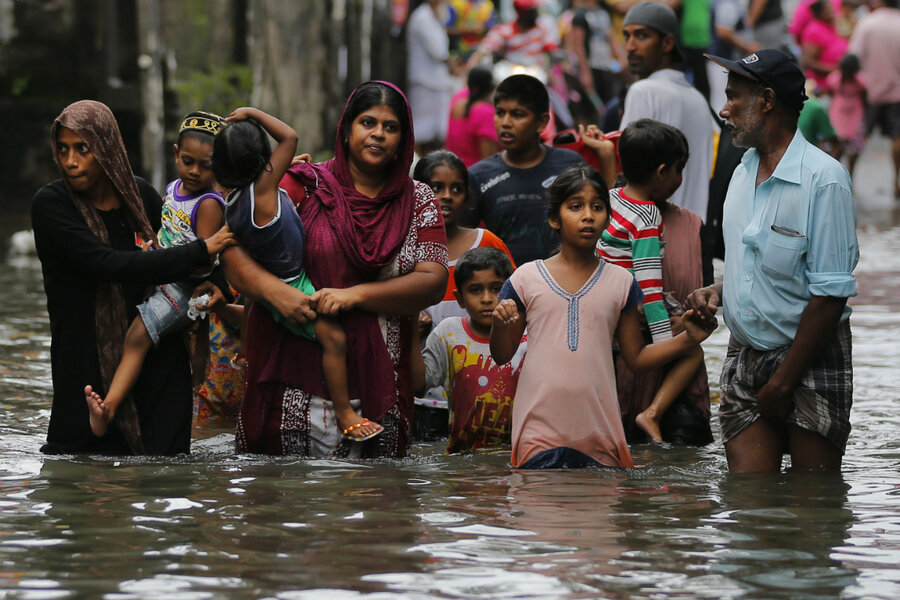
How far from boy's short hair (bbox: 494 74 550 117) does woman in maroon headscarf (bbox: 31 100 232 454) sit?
2.51 meters

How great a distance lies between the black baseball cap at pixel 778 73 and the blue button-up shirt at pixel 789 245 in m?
0.16

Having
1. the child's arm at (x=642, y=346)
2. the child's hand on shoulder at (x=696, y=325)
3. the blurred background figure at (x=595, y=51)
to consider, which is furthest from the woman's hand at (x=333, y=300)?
the blurred background figure at (x=595, y=51)

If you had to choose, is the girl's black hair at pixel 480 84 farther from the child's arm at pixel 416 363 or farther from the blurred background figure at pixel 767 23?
the blurred background figure at pixel 767 23

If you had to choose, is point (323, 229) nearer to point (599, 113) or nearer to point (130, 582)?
point (130, 582)

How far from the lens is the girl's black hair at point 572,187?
5977 mm

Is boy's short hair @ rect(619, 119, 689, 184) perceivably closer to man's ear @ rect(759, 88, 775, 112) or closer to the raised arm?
man's ear @ rect(759, 88, 775, 112)

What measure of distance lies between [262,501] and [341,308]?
2.60 feet

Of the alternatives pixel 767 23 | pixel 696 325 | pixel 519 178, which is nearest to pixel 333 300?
pixel 696 325

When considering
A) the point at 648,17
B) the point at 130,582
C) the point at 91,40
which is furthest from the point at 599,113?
the point at 130,582

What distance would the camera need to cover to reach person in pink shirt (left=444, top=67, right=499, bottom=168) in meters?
11.7

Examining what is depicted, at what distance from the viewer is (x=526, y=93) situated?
7961 millimetres

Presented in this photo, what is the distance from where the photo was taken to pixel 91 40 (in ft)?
58.3

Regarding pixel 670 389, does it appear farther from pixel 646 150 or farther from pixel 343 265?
pixel 343 265

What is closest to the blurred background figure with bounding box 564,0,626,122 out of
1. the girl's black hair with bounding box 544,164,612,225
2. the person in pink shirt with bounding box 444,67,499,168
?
the person in pink shirt with bounding box 444,67,499,168
